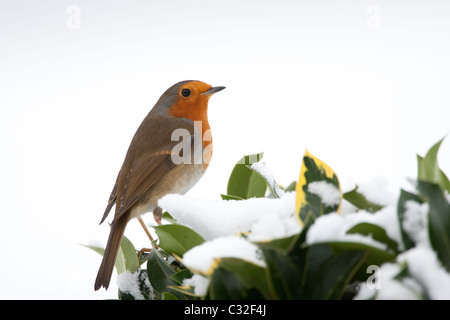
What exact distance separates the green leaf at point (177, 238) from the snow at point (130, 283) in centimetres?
12

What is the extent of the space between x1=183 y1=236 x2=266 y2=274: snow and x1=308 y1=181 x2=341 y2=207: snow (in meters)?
0.11

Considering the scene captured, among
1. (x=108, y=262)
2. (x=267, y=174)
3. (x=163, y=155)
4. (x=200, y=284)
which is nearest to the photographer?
(x=200, y=284)

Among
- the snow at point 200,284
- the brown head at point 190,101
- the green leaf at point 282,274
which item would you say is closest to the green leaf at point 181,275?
the snow at point 200,284

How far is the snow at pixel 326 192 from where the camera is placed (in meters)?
0.58

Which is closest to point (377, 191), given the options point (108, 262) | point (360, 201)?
point (360, 201)

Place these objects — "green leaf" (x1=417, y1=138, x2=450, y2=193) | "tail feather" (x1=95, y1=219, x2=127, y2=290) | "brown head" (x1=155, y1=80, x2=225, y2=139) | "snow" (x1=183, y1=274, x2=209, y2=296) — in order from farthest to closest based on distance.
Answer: "brown head" (x1=155, y1=80, x2=225, y2=139), "tail feather" (x1=95, y1=219, x2=127, y2=290), "green leaf" (x1=417, y1=138, x2=450, y2=193), "snow" (x1=183, y1=274, x2=209, y2=296)

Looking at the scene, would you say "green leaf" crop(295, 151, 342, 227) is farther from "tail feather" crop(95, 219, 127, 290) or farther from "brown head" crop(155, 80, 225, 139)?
"brown head" crop(155, 80, 225, 139)

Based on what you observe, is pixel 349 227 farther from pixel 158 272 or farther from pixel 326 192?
pixel 158 272

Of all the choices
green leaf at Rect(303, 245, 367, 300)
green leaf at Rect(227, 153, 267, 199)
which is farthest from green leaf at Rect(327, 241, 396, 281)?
green leaf at Rect(227, 153, 267, 199)

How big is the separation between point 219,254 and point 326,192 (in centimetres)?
16

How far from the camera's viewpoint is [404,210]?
1.66 feet

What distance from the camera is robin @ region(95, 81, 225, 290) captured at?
4.93ft
